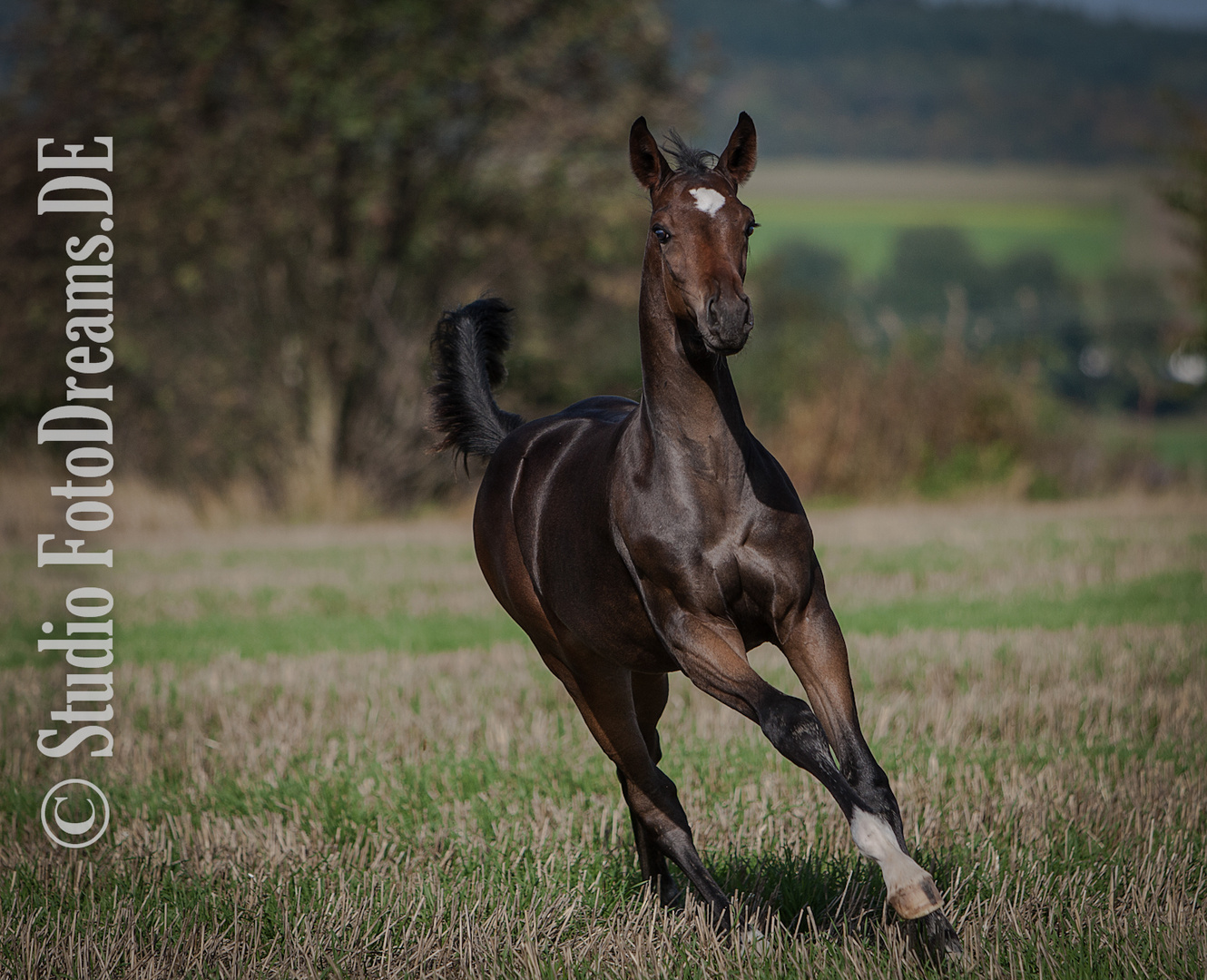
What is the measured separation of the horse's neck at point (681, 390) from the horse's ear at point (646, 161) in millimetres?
243

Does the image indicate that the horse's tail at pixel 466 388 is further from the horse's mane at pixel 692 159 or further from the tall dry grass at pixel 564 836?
the horse's mane at pixel 692 159

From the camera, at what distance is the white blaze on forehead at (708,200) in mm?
3248

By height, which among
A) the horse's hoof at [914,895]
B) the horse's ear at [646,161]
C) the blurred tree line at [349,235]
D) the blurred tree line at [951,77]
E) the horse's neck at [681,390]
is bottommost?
the horse's hoof at [914,895]

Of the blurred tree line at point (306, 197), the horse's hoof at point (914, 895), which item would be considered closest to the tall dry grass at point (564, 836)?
the horse's hoof at point (914, 895)

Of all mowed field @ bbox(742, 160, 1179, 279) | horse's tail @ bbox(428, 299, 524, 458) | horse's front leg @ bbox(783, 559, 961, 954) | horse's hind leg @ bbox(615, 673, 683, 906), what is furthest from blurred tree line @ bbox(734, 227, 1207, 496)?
mowed field @ bbox(742, 160, 1179, 279)

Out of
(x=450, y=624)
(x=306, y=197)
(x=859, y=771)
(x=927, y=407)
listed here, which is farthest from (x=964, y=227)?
(x=859, y=771)

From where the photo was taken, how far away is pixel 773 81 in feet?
495

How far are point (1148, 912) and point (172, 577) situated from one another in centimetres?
1073

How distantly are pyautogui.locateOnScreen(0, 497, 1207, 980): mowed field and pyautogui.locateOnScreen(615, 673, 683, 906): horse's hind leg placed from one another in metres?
0.16

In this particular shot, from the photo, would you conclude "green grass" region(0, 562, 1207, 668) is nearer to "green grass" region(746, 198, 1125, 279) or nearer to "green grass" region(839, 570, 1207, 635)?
"green grass" region(839, 570, 1207, 635)

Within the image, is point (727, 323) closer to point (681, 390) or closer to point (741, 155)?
point (681, 390)

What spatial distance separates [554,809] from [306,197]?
14919 mm

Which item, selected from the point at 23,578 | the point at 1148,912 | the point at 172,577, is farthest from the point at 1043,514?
the point at 1148,912

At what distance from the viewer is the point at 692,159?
11.5 feet
